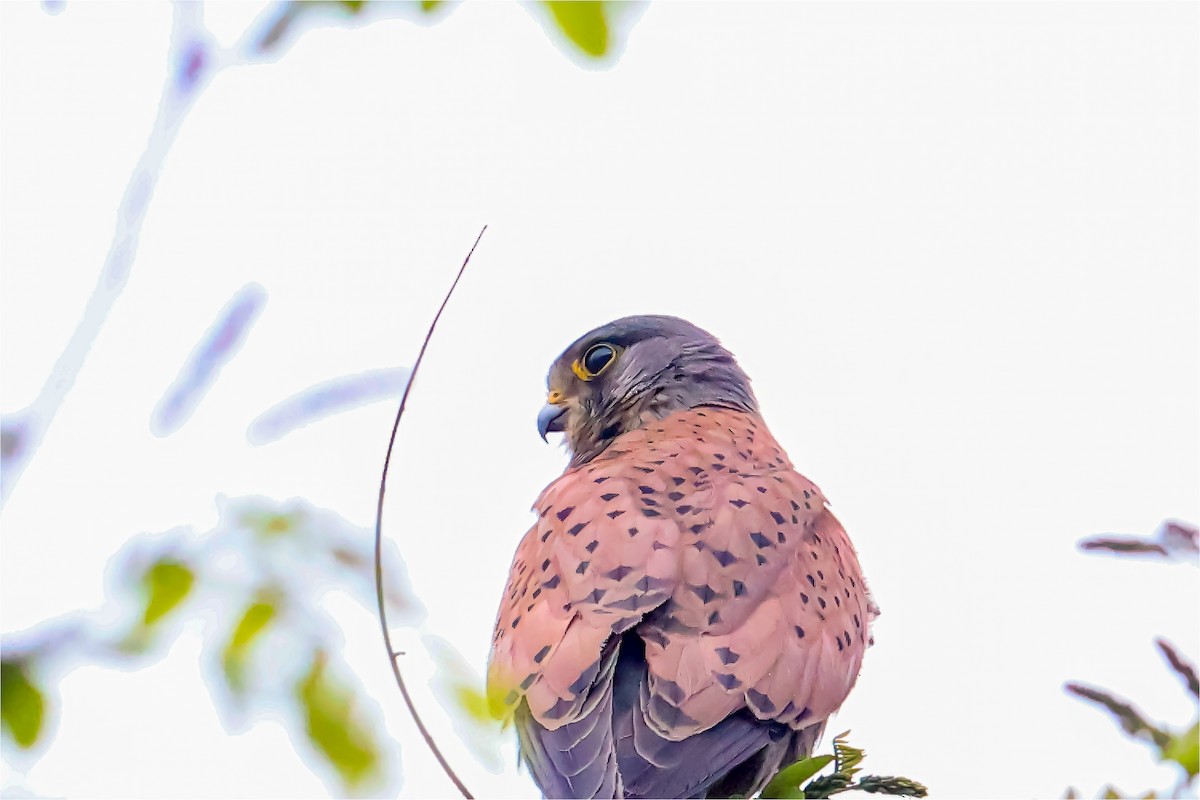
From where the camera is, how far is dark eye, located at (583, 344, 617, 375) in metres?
5.45

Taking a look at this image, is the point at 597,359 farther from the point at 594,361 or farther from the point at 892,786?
the point at 892,786

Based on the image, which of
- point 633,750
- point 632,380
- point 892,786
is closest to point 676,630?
point 633,750

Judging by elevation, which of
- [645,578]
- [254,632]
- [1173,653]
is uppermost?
[645,578]

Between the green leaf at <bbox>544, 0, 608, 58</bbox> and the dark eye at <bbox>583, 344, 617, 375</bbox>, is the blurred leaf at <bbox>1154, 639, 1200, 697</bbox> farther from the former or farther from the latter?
the dark eye at <bbox>583, 344, 617, 375</bbox>

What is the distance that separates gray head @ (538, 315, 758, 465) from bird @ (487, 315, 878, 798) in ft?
1.88

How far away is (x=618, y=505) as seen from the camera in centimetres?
398

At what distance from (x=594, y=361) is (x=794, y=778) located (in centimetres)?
310

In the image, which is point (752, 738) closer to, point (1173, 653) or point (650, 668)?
point (650, 668)

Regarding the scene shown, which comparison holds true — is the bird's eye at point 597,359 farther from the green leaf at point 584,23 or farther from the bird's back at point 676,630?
the green leaf at point 584,23

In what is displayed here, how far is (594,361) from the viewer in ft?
17.9

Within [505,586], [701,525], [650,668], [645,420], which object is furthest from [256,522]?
[645,420]

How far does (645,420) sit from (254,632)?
3.94 metres

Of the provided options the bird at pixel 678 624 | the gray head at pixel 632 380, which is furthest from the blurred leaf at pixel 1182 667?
the gray head at pixel 632 380

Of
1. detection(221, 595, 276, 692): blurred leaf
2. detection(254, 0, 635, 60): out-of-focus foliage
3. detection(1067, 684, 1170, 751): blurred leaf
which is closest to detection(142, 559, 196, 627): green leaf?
detection(221, 595, 276, 692): blurred leaf
